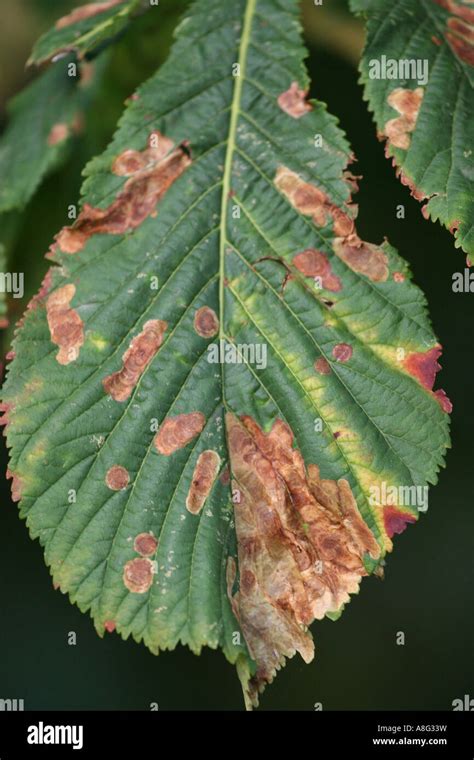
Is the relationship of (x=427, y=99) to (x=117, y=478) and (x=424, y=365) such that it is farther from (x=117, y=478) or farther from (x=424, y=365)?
(x=117, y=478)

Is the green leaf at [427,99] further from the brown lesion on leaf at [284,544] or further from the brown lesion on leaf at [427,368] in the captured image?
the brown lesion on leaf at [284,544]

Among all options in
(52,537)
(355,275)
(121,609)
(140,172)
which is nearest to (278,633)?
(121,609)

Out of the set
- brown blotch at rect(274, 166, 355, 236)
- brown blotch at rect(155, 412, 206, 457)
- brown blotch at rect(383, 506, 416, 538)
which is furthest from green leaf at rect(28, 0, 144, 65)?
brown blotch at rect(383, 506, 416, 538)

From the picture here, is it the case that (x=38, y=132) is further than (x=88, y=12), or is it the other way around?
(x=38, y=132)

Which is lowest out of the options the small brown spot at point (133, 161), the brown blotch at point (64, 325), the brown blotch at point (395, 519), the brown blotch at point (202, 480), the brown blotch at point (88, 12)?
the brown blotch at point (395, 519)

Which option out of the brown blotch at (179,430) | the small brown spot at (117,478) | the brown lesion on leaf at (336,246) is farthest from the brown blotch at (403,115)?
the small brown spot at (117,478)

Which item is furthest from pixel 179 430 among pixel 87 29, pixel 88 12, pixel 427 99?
pixel 88 12

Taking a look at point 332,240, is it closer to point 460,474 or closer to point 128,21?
point 128,21
